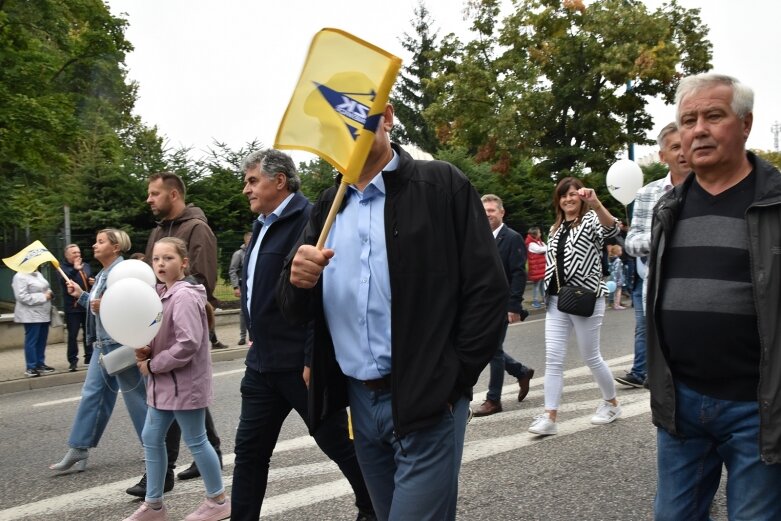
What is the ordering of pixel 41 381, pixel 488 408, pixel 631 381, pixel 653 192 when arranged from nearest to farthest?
pixel 653 192
pixel 488 408
pixel 631 381
pixel 41 381

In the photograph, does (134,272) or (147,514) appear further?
(134,272)

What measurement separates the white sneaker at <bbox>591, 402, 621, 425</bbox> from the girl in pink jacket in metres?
2.97

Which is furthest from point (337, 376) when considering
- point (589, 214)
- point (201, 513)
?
point (589, 214)

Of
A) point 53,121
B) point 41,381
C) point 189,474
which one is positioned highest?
point 53,121

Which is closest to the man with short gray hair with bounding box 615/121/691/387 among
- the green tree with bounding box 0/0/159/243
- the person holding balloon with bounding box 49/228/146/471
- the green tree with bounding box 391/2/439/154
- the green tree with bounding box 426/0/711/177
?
the person holding balloon with bounding box 49/228/146/471

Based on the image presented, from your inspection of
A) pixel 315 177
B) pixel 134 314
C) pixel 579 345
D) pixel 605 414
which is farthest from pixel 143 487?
pixel 315 177

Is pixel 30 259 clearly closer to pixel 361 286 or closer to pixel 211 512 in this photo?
pixel 211 512

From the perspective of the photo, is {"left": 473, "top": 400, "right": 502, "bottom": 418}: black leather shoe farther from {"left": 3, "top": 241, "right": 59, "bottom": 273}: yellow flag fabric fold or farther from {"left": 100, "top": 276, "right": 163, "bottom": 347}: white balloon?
{"left": 3, "top": 241, "right": 59, "bottom": 273}: yellow flag fabric fold

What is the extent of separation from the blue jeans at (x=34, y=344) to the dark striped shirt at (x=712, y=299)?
34.2 feet

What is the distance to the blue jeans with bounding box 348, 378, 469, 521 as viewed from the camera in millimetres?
2600

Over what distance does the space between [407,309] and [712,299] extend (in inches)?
38.0

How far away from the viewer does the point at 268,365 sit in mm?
3994

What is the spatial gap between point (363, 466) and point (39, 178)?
33497 millimetres

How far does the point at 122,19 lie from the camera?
998 inches
